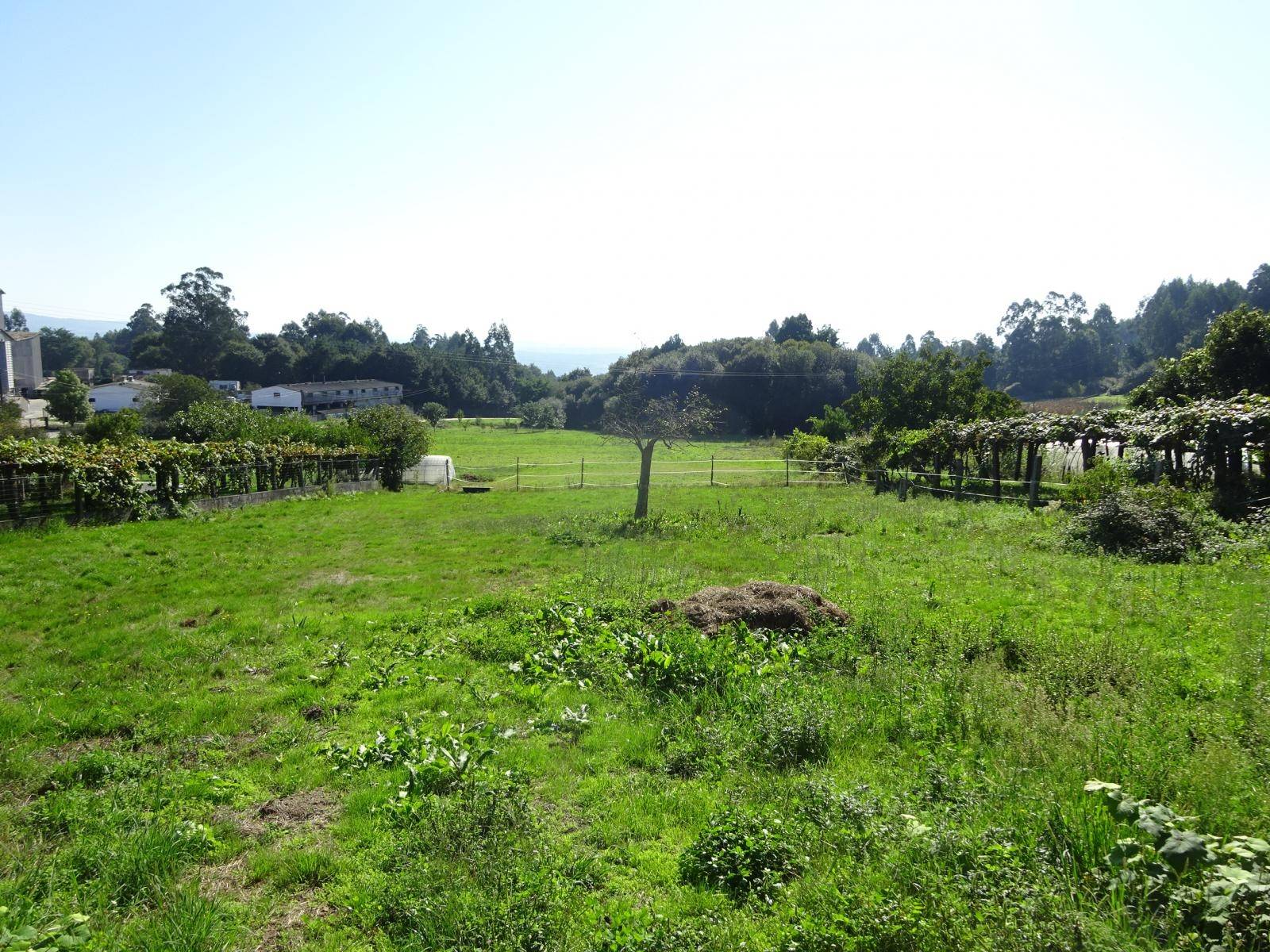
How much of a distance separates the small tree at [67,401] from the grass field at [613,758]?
56.6 metres

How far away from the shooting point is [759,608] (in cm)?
796

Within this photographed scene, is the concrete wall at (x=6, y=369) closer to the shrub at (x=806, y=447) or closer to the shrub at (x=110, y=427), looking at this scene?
the shrub at (x=110, y=427)

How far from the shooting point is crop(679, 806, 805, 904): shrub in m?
3.69

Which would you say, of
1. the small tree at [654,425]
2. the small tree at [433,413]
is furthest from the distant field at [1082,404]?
the small tree at [433,413]

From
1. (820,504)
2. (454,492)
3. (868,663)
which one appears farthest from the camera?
(454,492)

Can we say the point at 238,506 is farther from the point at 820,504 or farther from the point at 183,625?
the point at 820,504

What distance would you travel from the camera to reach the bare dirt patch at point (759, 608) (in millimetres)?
7789

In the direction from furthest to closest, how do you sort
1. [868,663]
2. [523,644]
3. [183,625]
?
[183,625] → [523,644] → [868,663]

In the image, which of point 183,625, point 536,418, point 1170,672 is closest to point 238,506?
point 183,625

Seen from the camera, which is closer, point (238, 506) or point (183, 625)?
point (183, 625)

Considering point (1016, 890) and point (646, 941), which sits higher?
point (1016, 890)

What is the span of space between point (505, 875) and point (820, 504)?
58.0 feet

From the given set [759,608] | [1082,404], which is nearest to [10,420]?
[759,608]

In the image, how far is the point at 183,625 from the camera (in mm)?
8820
